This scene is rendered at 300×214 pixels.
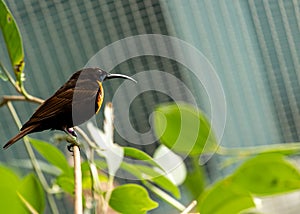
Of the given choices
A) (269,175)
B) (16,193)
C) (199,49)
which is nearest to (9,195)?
(16,193)

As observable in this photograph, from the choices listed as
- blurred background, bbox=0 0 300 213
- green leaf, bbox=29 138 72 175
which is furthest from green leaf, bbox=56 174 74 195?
blurred background, bbox=0 0 300 213

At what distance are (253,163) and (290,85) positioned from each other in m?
0.36

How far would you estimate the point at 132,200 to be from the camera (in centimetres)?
26

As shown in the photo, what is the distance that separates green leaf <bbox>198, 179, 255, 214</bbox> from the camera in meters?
0.26

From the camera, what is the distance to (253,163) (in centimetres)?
25

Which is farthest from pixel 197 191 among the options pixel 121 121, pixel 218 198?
pixel 121 121

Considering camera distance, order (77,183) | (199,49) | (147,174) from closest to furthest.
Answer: (77,183)
(147,174)
(199,49)

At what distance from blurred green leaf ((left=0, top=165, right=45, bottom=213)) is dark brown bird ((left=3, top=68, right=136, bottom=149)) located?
0.04m

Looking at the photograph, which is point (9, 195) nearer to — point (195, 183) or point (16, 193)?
point (16, 193)

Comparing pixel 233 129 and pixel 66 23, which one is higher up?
pixel 66 23

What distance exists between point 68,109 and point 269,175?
0.34ft

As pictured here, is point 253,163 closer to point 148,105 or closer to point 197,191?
point 197,191

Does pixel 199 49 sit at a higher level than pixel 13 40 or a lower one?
lower

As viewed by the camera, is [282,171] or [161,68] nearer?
[282,171]
